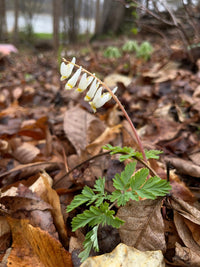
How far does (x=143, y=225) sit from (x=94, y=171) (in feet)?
1.56

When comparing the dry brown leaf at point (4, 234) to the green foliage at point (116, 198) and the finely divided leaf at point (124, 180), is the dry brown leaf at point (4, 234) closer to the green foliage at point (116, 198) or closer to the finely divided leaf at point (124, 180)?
the green foliage at point (116, 198)

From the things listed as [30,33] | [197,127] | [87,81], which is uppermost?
[87,81]

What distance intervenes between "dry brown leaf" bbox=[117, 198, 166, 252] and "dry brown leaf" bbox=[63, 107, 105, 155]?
0.72 metres

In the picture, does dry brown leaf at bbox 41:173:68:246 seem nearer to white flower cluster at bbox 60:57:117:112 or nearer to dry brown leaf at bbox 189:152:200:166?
white flower cluster at bbox 60:57:117:112

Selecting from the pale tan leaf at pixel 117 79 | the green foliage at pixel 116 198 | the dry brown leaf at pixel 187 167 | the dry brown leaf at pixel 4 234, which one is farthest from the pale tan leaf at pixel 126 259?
the pale tan leaf at pixel 117 79

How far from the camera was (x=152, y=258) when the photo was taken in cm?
91

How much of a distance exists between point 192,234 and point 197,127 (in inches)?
45.3

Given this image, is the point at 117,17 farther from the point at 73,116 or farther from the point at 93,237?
the point at 93,237

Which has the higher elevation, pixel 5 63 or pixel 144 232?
pixel 144 232

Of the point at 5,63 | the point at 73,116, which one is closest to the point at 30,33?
the point at 5,63

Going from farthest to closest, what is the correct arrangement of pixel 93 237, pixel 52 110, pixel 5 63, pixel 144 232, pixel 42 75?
pixel 5 63 → pixel 42 75 → pixel 52 110 → pixel 144 232 → pixel 93 237

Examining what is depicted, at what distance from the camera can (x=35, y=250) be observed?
3.28 feet

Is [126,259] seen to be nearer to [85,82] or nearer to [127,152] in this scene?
[127,152]

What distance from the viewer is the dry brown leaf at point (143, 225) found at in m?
0.98
